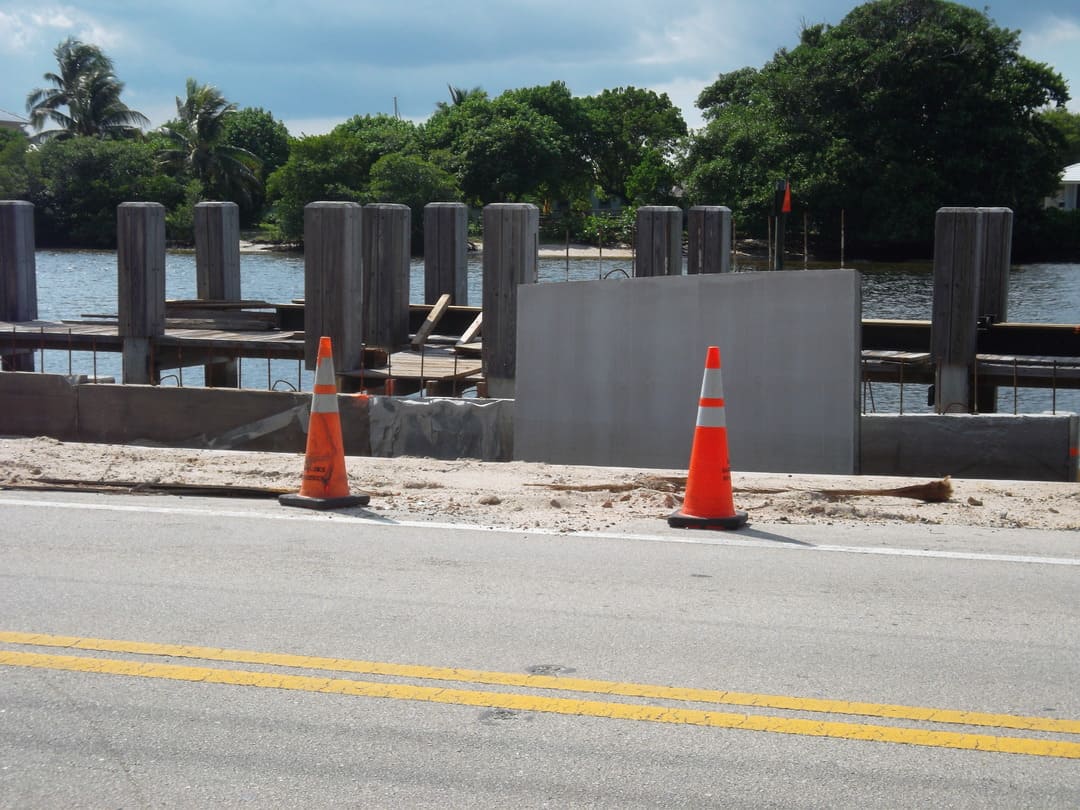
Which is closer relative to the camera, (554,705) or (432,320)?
(554,705)

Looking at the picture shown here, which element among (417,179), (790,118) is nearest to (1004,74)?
(790,118)

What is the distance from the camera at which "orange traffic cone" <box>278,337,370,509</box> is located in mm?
7902

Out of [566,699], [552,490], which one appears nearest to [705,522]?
[552,490]

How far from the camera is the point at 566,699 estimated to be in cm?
458

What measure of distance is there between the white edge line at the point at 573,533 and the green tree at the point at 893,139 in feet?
124

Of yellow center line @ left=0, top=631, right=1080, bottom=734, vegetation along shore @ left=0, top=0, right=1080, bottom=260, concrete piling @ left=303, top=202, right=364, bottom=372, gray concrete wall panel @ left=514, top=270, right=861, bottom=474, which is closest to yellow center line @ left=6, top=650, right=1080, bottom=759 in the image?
yellow center line @ left=0, top=631, right=1080, bottom=734

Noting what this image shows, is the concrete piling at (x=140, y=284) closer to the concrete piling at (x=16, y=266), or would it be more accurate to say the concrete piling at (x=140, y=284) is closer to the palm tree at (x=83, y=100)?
the concrete piling at (x=16, y=266)

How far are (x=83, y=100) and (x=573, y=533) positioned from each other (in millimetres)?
82221

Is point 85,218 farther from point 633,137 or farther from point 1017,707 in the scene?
point 1017,707

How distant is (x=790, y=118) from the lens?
45.9 metres

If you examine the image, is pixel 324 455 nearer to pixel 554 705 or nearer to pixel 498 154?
pixel 554 705

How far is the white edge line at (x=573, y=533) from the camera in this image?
6633 millimetres

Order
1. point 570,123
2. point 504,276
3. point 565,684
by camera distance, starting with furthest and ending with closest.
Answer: point 570,123 → point 504,276 → point 565,684

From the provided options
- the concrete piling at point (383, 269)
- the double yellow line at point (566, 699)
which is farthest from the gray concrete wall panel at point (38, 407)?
the double yellow line at point (566, 699)
